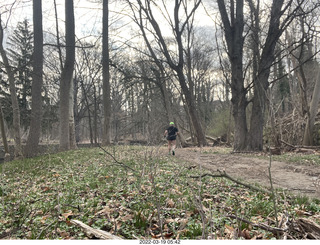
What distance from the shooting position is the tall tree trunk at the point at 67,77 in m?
13.3

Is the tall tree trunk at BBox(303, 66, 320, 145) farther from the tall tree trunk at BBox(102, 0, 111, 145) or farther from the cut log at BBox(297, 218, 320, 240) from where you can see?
the cut log at BBox(297, 218, 320, 240)

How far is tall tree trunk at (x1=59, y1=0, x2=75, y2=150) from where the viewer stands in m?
13.3

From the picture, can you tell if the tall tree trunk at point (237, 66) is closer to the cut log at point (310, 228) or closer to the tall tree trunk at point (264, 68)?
the tall tree trunk at point (264, 68)

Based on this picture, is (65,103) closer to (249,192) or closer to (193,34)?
(249,192)

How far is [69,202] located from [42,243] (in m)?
1.73

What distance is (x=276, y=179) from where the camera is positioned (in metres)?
6.07

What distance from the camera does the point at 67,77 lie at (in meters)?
13.4

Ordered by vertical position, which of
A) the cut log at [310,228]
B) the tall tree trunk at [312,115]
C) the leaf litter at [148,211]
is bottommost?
the leaf litter at [148,211]

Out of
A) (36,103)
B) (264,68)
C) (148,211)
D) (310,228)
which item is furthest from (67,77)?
(310,228)

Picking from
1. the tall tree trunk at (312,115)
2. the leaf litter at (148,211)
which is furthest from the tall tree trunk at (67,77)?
the tall tree trunk at (312,115)

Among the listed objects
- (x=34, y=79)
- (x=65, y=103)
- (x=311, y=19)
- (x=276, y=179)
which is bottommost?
(x=276, y=179)

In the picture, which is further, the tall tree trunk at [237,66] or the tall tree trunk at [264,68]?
the tall tree trunk at [237,66]

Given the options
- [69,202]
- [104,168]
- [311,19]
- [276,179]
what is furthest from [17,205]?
[311,19]

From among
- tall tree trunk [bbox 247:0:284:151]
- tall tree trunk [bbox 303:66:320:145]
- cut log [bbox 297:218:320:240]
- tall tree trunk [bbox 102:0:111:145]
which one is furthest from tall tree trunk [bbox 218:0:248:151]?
cut log [bbox 297:218:320:240]
